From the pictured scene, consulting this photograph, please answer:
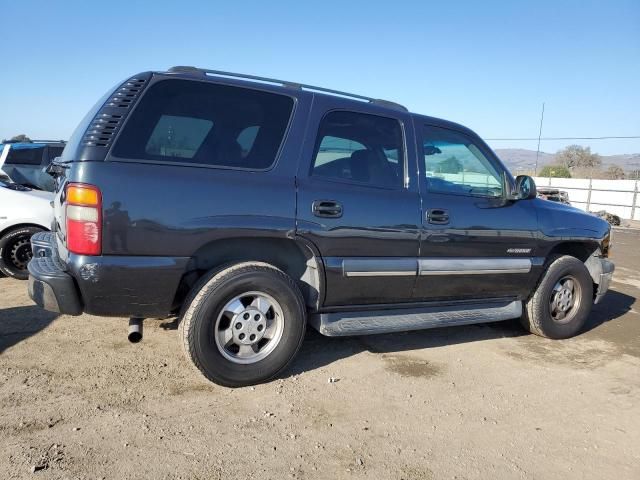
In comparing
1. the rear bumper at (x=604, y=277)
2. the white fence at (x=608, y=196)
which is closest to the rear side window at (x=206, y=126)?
the rear bumper at (x=604, y=277)

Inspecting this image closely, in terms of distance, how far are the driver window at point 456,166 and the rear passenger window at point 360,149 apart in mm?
281

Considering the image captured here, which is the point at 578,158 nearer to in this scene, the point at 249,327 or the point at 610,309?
the point at 610,309

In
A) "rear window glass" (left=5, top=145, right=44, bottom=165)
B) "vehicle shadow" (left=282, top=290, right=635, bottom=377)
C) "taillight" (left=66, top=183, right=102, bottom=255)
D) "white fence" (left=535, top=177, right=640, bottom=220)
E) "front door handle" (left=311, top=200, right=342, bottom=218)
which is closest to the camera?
"taillight" (left=66, top=183, right=102, bottom=255)

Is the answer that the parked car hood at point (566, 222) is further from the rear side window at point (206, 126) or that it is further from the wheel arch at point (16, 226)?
the wheel arch at point (16, 226)

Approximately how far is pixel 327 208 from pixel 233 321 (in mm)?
993

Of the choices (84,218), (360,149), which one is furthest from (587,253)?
(84,218)

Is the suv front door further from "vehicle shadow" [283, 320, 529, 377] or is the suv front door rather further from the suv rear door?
"vehicle shadow" [283, 320, 529, 377]

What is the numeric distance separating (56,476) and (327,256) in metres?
2.02

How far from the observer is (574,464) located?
2797 millimetres

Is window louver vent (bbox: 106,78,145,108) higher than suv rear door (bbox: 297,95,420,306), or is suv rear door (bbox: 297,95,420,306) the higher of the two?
window louver vent (bbox: 106,78,145,108)

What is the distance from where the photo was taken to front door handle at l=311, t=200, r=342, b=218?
3.51m

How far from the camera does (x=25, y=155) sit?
8.09 meters

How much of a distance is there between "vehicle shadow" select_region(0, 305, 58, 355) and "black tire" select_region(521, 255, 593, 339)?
442 centimetres

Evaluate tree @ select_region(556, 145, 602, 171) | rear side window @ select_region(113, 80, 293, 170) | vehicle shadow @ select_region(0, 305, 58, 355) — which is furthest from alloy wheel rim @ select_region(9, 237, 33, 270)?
tree @ select_region(556, 145, 602, 171)
